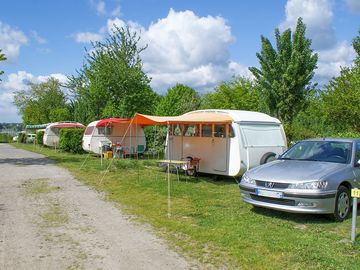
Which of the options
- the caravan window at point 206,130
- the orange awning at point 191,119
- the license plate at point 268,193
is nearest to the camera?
the license plate at point 268,193

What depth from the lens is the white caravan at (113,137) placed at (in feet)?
72.7

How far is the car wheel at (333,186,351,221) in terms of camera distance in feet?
24.1

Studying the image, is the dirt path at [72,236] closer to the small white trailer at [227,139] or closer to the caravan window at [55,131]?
the small white trailer at [227,139]

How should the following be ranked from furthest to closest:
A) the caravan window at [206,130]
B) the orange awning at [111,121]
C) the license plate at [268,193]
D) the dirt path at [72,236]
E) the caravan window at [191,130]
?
the orange awning at [111,121] < the caravan window at [191,130] < the caravan window at [206,130] < the license plate at [268,193] < the dirt path at [72,236]

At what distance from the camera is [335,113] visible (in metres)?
22.5

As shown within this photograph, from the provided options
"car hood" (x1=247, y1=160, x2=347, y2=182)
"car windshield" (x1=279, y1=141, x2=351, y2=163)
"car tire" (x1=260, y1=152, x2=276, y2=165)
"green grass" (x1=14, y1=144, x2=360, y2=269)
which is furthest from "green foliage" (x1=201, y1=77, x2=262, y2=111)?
"car hood" (x1=247, y1=160, x2=347, y2=182)

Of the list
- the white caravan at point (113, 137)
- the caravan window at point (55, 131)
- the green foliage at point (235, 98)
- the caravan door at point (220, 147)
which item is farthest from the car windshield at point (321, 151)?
the green foliage at point (235, 98)

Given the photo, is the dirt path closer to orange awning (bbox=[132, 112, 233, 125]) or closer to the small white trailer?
orange awning (bbox=[132, 112, 233, 125])

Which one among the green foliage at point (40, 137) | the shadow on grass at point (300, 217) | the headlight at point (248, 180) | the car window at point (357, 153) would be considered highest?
the green foliage at point (40, 137)

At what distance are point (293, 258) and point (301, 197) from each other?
193cm

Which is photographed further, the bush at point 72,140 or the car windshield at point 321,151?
the bush at point 72,140

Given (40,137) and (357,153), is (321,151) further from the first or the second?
(40,137)

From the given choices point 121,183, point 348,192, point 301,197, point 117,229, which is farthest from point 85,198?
point 348,192

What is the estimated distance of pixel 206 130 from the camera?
13.8 m
